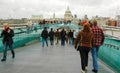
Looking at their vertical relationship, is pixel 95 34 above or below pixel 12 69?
above

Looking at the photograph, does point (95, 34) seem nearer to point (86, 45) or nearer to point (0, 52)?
point (86, 45)

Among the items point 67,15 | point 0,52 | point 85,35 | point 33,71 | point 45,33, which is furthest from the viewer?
point 67,15

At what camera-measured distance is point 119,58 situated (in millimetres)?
12547

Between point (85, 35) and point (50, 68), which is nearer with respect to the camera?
point (85, 35)

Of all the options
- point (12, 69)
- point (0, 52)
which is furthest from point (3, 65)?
point (0, 52)

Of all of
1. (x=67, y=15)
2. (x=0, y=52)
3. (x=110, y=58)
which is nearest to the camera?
(x=110, y=58)

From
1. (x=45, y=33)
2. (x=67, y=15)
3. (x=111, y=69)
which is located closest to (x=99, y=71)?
(x=111, y=69)

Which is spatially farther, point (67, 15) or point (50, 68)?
point (67, 15)

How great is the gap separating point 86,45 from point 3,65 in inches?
171

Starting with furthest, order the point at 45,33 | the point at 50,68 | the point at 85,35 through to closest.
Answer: the point at 45,33, the point at 50,68, the point at 85,35

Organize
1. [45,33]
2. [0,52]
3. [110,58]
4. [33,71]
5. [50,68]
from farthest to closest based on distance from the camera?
[45,33], [0,52], [110,58], [50,68], [33,71]

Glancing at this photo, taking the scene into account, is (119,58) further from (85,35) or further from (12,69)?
(12,69)

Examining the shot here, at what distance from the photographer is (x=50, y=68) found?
13.6 metres

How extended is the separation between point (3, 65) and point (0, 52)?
5306mm
